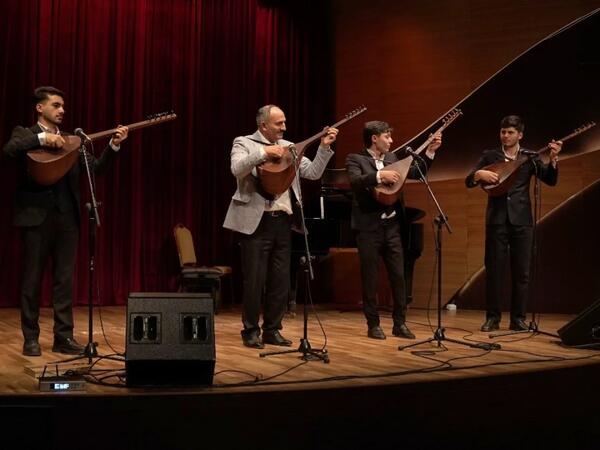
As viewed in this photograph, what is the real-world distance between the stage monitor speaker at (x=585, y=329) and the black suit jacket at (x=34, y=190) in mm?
3231

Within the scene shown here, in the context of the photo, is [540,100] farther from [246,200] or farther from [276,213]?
[246,200]

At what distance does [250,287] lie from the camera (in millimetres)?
5086

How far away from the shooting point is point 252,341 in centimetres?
→ 507

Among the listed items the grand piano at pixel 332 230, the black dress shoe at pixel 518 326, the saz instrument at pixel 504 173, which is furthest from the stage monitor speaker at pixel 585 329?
the grand piano at pixel 332 230

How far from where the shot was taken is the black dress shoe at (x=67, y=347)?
4.68m

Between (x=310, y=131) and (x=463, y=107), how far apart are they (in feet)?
6.92

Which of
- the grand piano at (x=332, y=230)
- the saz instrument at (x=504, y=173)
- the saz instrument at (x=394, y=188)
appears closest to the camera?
Answer: the saz instrument at (x=394, y=188)

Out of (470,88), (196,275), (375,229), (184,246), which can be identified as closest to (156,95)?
(184,246)

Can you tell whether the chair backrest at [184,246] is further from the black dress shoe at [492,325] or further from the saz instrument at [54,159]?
the saz instrument at [54,159]

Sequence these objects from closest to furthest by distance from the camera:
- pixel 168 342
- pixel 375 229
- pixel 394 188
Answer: pixel 168 342
pixel 394 188
pixel 375 229

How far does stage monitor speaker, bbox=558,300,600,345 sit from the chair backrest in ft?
13.9

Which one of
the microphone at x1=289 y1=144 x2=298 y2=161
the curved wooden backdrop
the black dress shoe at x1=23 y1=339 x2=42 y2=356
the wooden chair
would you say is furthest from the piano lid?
the black dress shoe at x1=23 y1=339 x2=42 y2=356

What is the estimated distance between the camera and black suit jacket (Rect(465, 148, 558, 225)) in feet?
19.7

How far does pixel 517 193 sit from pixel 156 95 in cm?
432
